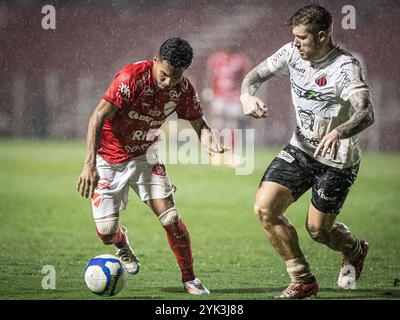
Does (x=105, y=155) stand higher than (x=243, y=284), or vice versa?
(x=105, y=155)

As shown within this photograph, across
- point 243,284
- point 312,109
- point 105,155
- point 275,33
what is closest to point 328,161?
point 312,109

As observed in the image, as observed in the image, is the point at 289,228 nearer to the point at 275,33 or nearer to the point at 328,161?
the point at 328,161

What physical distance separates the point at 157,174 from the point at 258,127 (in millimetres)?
12303

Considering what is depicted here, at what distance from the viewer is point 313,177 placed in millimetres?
6941

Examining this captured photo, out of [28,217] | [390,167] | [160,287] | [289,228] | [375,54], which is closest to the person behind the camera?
[289,228]

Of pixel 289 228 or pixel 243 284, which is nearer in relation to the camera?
pixel 289 228

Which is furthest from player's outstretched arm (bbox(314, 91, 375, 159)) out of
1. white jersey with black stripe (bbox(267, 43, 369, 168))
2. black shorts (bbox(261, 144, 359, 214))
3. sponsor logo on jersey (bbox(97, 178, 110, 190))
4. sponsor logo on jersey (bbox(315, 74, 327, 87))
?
sponsor logo on jersey (bbox(97, 178, 110, 190))

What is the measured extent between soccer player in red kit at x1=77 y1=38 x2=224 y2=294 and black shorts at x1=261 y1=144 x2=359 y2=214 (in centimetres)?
50

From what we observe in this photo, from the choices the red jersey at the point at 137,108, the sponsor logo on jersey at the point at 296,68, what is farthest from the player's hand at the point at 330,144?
the red jersey at the point at 137,108

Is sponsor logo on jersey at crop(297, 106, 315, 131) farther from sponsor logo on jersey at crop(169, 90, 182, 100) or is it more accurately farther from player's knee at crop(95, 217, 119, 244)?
player's knee at crop(95, 217, 119, 244)

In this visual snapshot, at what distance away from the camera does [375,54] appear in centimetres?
1827

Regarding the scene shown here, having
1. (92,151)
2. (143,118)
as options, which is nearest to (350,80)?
(143,118)

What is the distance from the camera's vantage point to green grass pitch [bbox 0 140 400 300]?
7.18 metres

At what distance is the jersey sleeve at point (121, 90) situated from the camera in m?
6.65
